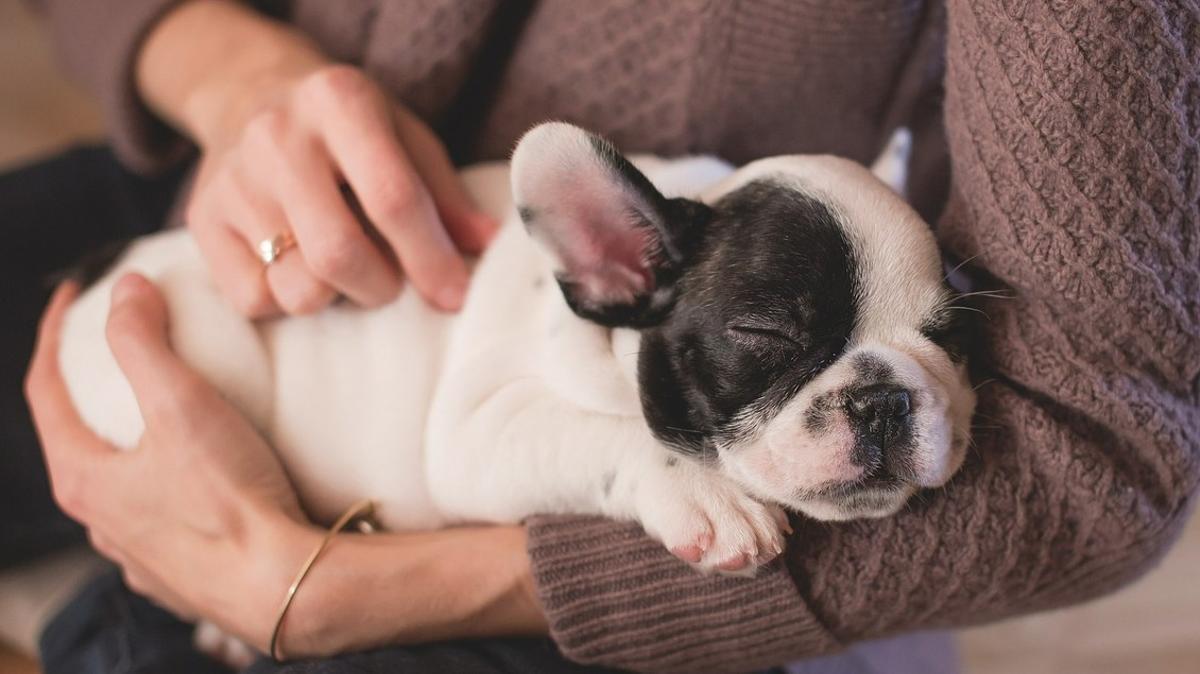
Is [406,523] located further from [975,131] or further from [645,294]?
[975,131]

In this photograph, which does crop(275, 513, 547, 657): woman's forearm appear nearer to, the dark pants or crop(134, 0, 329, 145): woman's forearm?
the dark pants

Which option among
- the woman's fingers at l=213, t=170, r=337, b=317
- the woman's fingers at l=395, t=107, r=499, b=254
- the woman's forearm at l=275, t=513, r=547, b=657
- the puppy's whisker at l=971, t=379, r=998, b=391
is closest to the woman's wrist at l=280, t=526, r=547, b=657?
the woman's forearm at l=275, t=513, r=547, b=657

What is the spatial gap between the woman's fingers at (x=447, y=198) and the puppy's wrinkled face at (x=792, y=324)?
271 millimetres

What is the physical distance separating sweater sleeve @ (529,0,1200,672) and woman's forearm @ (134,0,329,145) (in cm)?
82

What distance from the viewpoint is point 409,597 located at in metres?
1.05

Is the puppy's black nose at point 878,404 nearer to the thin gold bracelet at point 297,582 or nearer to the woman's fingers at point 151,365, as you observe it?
the thin gold bracelet at point 297,582

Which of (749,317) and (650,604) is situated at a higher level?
(749,317)

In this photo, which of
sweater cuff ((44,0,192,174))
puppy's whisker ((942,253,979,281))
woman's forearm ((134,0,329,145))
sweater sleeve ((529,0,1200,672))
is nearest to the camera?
sweater sleeve ((529,0,1200,672))

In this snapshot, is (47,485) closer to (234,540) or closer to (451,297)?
(234,540)

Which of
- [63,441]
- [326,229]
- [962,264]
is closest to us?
[962,264]

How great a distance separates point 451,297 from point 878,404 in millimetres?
571

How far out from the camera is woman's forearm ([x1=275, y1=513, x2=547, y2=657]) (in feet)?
3.43

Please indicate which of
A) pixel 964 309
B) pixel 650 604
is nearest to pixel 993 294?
pixel 964 309

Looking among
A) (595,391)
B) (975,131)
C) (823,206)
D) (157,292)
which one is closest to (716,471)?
(595,391)
